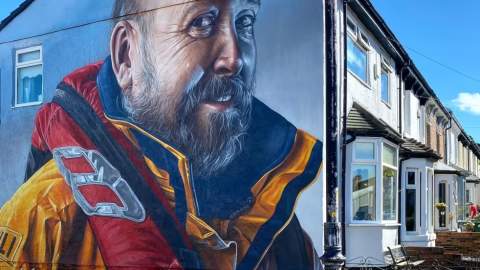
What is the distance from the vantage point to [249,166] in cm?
1264

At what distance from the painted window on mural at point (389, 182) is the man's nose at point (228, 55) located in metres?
3.91

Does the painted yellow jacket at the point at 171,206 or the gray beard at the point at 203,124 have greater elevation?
the gray beard at the point at 203,124

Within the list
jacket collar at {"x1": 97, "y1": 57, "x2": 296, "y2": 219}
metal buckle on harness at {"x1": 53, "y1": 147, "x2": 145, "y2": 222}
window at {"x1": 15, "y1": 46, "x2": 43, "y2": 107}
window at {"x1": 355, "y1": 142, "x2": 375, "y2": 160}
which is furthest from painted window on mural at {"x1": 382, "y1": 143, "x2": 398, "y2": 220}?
window at {"x1": 15, "y1": 46, "x2": 43, "y2": 107}

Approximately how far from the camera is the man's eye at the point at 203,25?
13.3 metres

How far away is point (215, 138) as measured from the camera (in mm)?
13109

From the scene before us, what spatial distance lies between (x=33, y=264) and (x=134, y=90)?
5.92 meters

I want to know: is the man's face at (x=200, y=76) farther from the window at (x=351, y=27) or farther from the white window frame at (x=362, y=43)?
the white window frame at (x=362, y=43)

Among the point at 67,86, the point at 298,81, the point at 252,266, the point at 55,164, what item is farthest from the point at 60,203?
the point at 298,81

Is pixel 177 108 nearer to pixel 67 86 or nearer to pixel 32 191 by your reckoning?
pixel 67 86

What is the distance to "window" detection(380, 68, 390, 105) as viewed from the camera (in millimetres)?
17203

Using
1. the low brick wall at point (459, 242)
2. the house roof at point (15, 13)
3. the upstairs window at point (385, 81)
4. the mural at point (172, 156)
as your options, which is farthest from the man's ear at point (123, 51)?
the low brick wall at point (459, 242)

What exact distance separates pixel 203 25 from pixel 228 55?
3.17 feet

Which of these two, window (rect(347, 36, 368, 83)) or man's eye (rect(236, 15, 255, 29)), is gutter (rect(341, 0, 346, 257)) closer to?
window (rect(347, 36, 368, 83))

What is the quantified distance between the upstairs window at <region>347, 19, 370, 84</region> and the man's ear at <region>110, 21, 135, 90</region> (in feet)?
17.1
